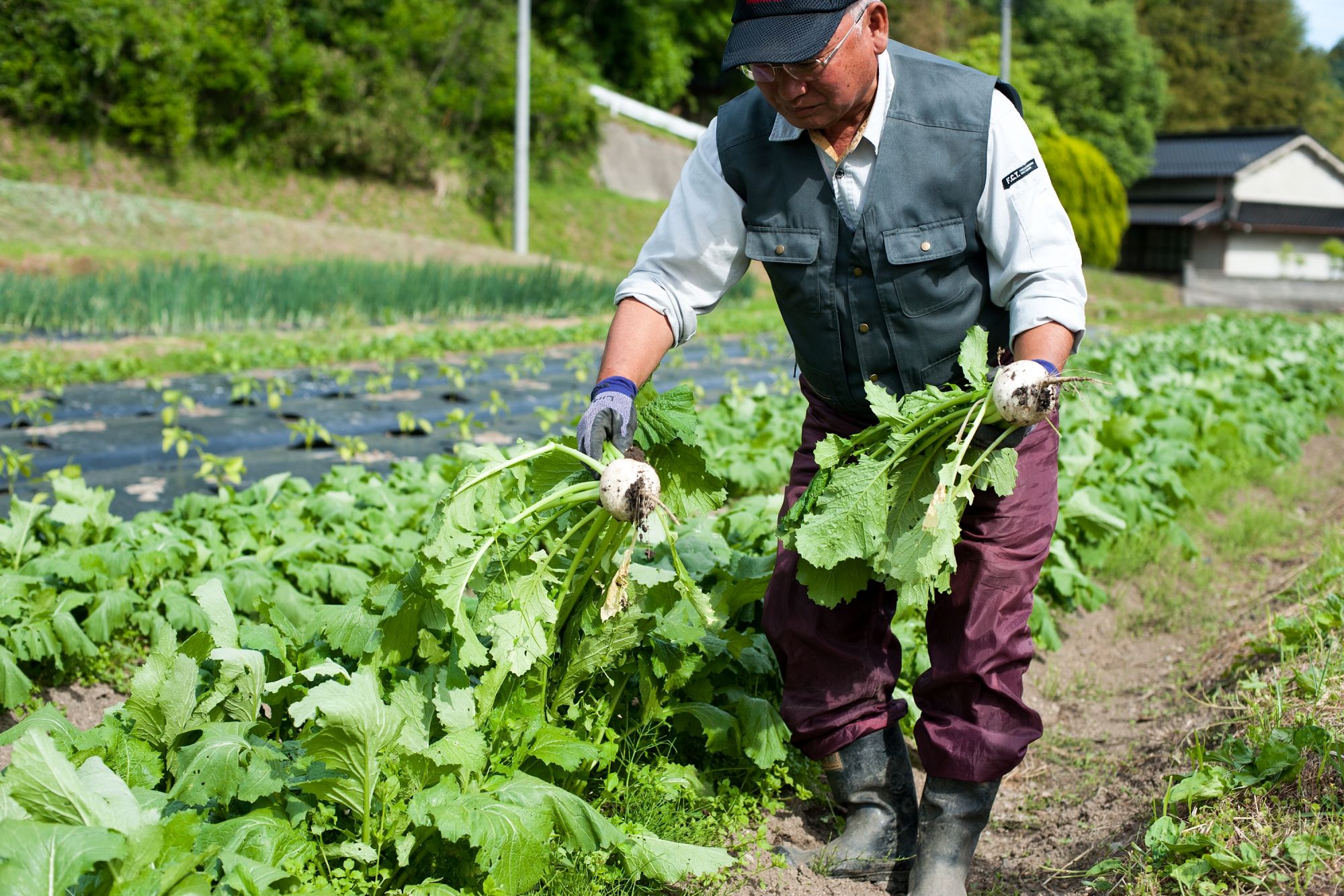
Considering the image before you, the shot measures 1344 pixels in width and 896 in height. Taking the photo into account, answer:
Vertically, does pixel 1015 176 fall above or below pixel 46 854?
above

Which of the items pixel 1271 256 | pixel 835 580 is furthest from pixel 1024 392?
pixel 1271 256

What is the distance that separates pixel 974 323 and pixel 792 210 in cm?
47

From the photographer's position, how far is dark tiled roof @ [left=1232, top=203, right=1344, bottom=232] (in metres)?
34.7

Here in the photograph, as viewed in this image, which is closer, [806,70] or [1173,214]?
[806,70]

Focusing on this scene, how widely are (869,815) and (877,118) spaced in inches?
62.3

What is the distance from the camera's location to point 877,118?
241cm

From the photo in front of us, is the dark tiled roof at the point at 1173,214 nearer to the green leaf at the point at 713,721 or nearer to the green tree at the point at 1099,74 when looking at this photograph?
the green tree at the point at 1099,74

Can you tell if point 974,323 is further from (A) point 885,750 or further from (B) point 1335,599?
(B) point 1335,599

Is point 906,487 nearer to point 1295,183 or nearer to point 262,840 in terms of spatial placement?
point 262,840

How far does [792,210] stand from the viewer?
2.47 metres

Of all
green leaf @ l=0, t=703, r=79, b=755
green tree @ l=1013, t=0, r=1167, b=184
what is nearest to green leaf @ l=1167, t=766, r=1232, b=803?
green leaf @ l=0, t=703, r=79, b=755

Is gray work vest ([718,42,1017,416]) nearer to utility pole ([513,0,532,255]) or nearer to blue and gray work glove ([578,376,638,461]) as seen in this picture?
blue and gray work glove ([578,376,638,461])

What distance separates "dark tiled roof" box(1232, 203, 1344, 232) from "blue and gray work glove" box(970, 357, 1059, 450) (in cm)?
3639

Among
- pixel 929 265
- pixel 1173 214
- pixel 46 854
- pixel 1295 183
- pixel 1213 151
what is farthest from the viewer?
pixel 1213 151
